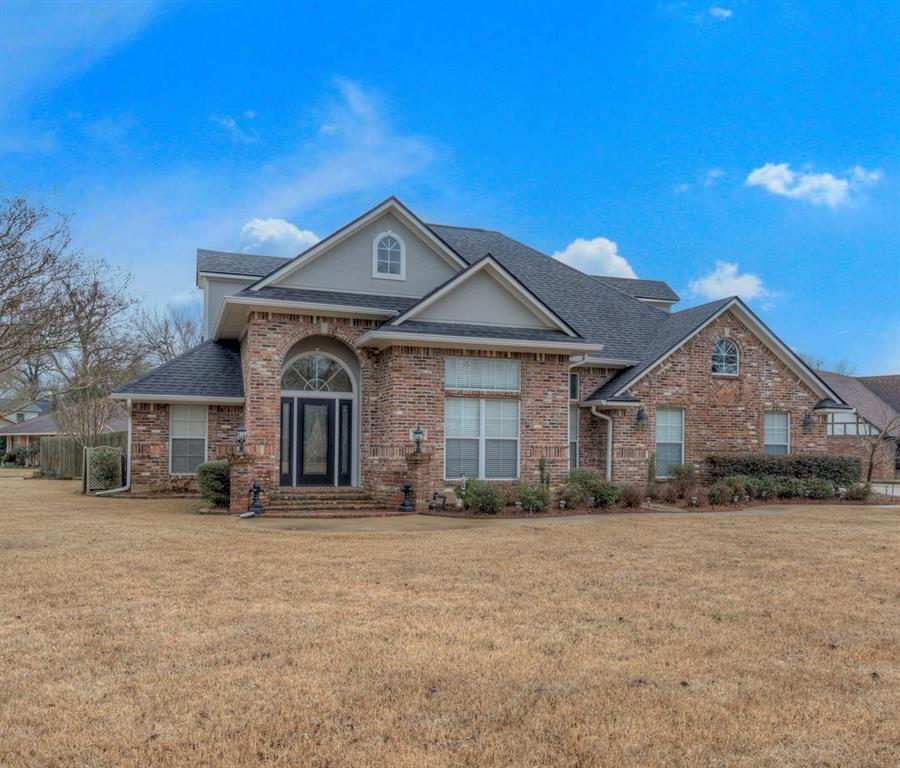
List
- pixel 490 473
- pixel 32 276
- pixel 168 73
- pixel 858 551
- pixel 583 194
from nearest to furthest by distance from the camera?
1. pixel 858 551
2. pixel 32 276
3. pixel 168 73
4. pixel 490 473
5. pixel 583 194

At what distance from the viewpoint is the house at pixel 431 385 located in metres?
16.4

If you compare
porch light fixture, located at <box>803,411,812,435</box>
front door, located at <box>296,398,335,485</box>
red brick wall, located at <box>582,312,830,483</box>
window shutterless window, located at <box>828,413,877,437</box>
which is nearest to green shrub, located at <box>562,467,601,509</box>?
Result: red brick wall, located at <box>582,312,830,483</box>

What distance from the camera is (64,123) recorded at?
17.5 metres

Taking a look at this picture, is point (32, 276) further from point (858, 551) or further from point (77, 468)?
point (77, 468)

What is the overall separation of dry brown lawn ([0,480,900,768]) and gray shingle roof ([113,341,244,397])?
835 centimetres

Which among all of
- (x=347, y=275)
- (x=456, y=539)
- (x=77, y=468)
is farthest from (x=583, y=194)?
(x=77, y=468)

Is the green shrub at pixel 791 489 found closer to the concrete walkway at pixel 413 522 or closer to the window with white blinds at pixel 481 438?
the concrete walkway at pixel 413 522

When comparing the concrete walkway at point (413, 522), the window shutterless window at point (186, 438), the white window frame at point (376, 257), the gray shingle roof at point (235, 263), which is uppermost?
the gray shingle roof at point (235, 263)

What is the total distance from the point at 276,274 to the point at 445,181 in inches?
220

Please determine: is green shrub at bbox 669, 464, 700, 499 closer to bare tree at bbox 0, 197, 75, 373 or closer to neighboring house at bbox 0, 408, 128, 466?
bare tree at bbox 0, 197, 75, 373

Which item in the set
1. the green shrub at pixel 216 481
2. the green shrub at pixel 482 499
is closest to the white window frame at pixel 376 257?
the green shrub at pixel 482 499

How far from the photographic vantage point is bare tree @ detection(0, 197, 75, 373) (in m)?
11.6

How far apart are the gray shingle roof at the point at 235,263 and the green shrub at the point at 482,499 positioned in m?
11.6

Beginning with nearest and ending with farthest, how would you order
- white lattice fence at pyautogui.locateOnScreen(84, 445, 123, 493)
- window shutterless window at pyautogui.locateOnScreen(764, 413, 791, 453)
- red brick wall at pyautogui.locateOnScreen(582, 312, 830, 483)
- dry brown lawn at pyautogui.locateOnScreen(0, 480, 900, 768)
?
1. dry brown lawn at pyautogui.locateOnScreen(0, 480, 900, 768)
2. red brick wall at pyautogui.locateOnScreen(582, 312, 830, 483)
3. window shutterless window at pyautogui.locateOnScreen(764, 413, 791, 453)
4. white lattice fence at pyautogui.locateOnScreen(84, 445, 123, 493)
